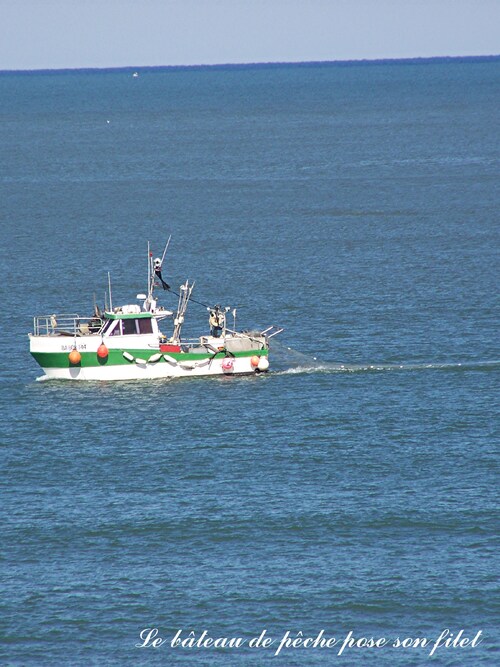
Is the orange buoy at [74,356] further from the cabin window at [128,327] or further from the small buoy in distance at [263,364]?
the small buoy in distance at [263,364]

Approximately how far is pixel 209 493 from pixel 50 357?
17.1m

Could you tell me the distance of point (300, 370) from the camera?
76.4 meters

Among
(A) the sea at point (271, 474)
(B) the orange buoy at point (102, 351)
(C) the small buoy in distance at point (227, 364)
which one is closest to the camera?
(A) the sea at point (271, 474)

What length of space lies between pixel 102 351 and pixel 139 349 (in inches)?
79.2

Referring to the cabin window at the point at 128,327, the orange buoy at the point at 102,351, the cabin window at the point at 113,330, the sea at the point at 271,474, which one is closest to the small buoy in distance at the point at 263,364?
the sea at the point at 271,474

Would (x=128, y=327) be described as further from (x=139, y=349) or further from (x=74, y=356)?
(x=74, y=356)

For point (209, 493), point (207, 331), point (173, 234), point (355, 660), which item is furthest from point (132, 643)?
point (173, 234)

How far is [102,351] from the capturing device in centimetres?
7188

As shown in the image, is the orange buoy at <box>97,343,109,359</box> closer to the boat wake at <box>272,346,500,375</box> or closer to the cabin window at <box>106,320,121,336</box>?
the cabin window at <box>106,320,121,336</box>

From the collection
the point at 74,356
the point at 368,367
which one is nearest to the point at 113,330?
the point at 74,356

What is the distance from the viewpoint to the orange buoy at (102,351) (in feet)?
236

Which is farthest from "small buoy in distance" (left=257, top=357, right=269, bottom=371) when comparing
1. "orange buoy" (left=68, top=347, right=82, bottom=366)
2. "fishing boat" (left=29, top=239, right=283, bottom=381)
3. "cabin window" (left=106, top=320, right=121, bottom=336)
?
"orange buoy" (left=68, top=347, right=82, bottom=366)

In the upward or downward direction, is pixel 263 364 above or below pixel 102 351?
below

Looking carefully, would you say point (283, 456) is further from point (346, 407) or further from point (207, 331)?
point (207, 331)
